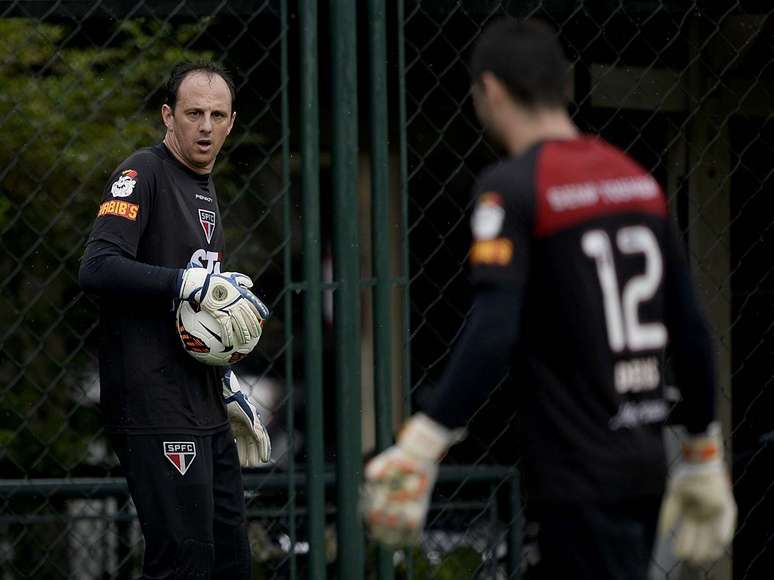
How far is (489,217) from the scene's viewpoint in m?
2.74

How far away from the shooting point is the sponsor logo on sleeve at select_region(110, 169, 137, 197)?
12.9ft

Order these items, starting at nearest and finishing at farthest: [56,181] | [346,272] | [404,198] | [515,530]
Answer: [346,272], [404,198], [515,530], [56,181]

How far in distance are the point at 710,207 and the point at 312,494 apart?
2423 millimetres

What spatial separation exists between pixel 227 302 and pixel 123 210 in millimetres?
375

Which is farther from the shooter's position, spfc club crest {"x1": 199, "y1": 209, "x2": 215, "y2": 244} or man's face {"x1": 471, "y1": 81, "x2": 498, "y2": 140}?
spfc club crest {"x1": 199, "y1": 209, "x2": 215, "y2": 244}

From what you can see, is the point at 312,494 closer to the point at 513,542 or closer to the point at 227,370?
the point at 227,370

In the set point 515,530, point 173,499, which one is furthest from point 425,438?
point 515,530

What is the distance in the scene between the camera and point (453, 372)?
2.75 metres

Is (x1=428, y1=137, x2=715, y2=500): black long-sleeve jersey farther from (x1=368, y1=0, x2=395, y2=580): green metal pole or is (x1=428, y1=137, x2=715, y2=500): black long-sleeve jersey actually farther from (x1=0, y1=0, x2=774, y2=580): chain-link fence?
(x1=0, y1=0, x2=774, y2=580): chain-link fence

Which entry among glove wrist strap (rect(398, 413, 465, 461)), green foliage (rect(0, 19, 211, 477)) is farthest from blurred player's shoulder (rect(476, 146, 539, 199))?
green foliage (rect(0, 19, 211, 477))

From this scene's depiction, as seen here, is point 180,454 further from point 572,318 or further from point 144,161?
point 572,318

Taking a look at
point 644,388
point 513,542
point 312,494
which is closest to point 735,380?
point 513,542

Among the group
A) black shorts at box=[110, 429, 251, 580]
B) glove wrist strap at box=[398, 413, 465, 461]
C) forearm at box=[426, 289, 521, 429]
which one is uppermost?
forearm at box=[426, 289, 521, 429]

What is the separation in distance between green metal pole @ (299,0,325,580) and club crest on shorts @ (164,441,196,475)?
0.41 m
